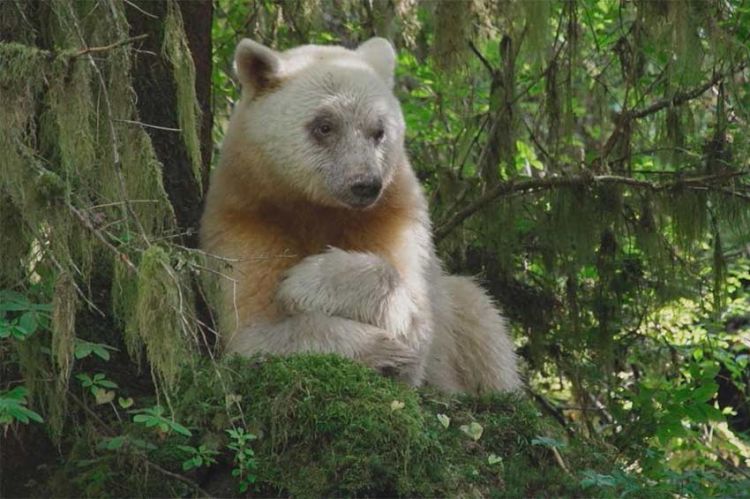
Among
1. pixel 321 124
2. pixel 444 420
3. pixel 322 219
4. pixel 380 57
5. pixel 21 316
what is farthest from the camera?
pixel 380 57

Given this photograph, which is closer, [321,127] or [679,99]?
[321,127]

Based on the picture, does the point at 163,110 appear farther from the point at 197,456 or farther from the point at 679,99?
the point at 679,99

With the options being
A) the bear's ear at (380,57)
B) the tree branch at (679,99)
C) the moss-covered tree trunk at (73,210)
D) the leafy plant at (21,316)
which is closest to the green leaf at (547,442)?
the moss-covered tree trunk at (73,210)

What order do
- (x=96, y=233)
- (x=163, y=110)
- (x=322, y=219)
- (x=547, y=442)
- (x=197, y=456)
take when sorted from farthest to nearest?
1. (x=163, y=110)
2. (x=322, y=219)
3. (x=547, y=442)
4. (x=197, y=456)
5. (x=96, y=233)

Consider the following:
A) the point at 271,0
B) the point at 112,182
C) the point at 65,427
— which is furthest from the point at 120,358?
the point at 271,0

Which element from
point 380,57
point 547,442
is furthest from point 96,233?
point 380,57

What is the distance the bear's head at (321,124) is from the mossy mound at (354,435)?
126cm

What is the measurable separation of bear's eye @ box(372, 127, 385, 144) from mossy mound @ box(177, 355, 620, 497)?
1.58 metres

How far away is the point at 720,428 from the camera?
915cm

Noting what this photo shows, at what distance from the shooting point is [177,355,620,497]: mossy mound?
16.4ft

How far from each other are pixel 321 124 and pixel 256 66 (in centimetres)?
60

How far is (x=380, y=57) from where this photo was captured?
23.8 ft

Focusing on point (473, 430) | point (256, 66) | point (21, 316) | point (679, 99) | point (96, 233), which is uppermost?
point (256, 66)

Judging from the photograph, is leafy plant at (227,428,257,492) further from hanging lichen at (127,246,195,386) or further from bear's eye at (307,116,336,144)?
bear's eye at (307,116,336,144)
